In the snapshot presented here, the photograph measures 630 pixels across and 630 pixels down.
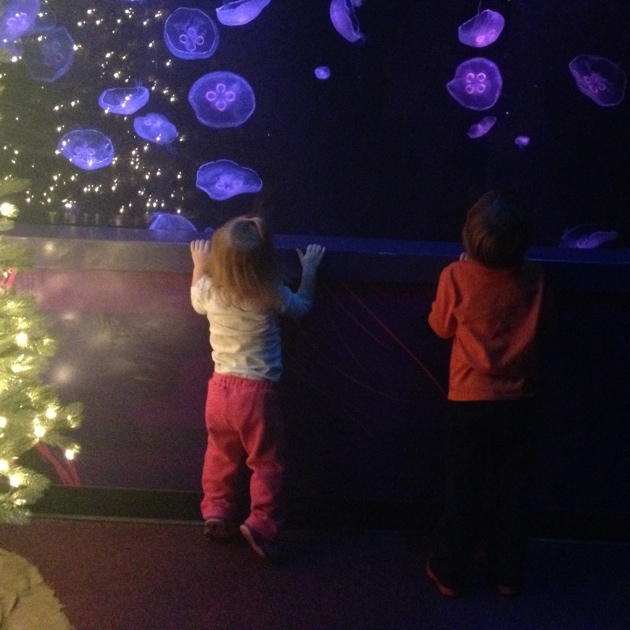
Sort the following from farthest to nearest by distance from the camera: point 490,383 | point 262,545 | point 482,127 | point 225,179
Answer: point 225,179 → point 482,127 → point 262,545 → point 490,383

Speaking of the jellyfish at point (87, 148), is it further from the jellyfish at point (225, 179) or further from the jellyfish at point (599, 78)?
the jellyfish at point (599, 78)

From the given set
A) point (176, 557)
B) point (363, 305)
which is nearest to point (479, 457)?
point (363, 305)

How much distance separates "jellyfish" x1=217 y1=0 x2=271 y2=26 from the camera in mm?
3609

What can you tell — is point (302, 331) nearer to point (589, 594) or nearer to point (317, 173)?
point (589, 594)

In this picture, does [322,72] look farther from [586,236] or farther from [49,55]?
[586,236]

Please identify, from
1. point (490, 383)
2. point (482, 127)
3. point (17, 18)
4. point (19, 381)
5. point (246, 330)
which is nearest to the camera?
point (19, 381)

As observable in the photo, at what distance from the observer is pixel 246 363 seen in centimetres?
234

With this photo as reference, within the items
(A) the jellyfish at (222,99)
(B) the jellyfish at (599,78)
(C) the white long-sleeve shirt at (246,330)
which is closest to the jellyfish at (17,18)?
(A) the jellyfish at (222,99)

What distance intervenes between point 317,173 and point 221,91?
2.14 feet

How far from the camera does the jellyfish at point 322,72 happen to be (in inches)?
148

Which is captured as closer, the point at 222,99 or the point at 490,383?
the point at 490,383

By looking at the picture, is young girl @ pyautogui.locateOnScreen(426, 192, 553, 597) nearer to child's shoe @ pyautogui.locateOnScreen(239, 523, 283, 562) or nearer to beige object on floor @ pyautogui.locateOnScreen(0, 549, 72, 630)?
child's shoe @ pyautogui.locateOnScreen(239, 523, 283, 562)

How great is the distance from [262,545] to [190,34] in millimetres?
2614

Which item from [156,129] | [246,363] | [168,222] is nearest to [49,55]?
[156,129]
